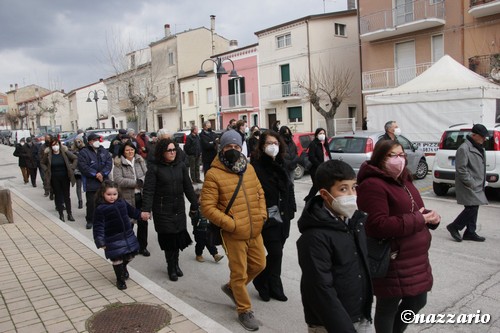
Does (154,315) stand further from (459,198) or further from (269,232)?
(459,198)

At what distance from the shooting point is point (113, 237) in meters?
5.26

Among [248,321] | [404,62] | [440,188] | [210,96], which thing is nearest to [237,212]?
[248,321]

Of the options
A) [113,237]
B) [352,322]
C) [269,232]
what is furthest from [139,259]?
[352,322]

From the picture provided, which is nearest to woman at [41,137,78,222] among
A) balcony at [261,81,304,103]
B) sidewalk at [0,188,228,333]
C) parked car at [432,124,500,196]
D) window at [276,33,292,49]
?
sidewalk at [0,188,228,333]

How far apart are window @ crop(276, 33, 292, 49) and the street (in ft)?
80.3

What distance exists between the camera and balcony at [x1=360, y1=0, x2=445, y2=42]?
73.7ft

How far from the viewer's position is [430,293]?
15.9 feet

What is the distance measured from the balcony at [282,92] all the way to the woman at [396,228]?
2737cm

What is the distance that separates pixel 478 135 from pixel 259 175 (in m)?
3.54

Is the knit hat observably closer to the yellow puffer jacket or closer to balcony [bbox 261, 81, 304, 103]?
the yellow puffer jacket

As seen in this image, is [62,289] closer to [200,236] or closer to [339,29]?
[200,236]

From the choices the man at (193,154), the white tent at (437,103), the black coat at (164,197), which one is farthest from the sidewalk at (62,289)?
the white tent at (437,103)

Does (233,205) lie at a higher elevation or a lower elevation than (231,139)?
lower

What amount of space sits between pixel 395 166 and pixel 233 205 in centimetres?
158
